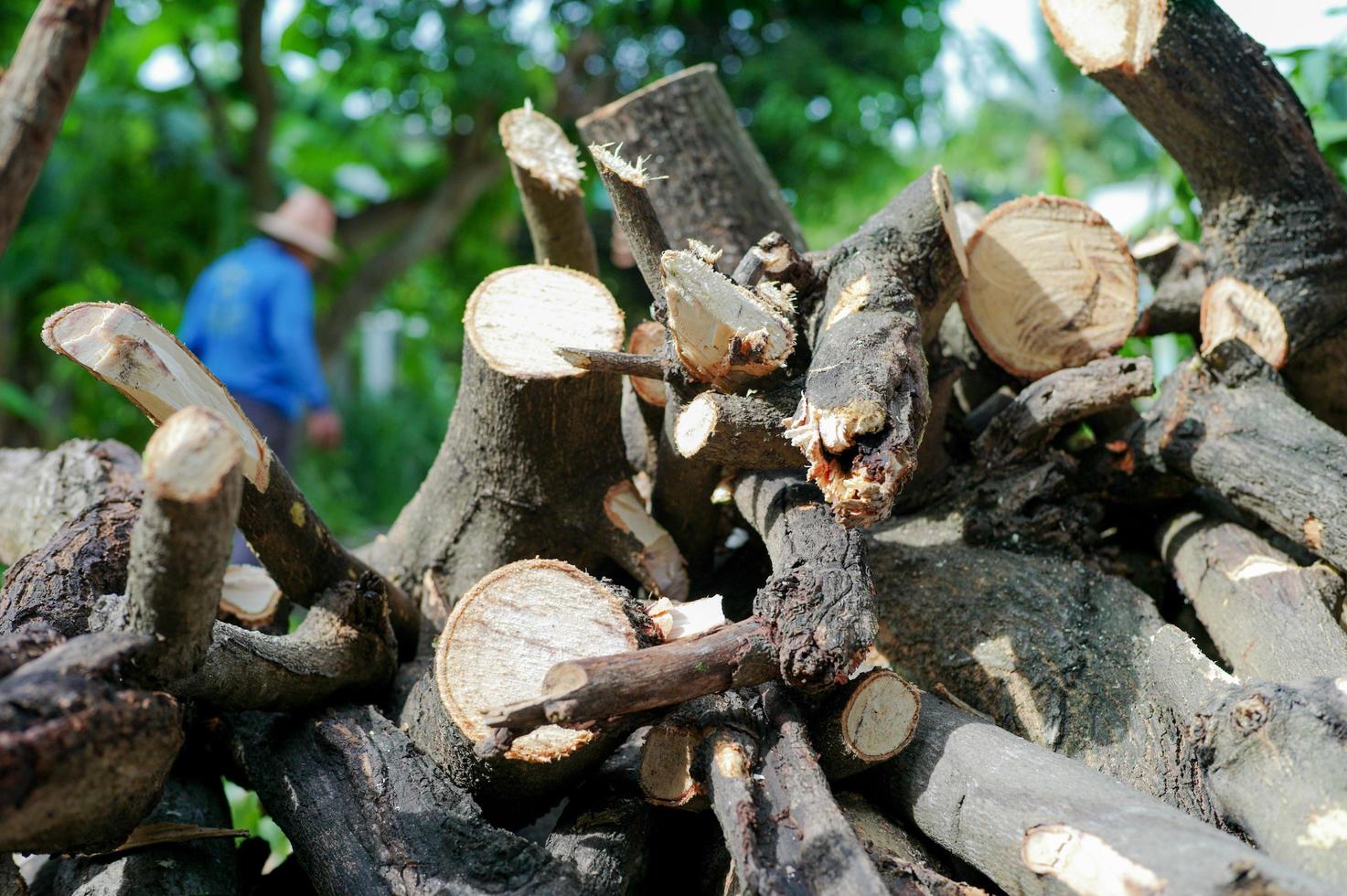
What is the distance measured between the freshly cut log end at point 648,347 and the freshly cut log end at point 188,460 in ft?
4.06

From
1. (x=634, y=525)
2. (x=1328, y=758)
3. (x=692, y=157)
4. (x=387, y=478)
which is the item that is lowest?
(x=387, y=478)

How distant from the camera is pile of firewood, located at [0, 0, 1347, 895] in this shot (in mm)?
1521

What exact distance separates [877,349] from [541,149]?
48.3 inches

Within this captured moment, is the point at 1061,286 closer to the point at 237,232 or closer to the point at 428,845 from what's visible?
the point at 428,845

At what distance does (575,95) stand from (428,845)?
8883mm

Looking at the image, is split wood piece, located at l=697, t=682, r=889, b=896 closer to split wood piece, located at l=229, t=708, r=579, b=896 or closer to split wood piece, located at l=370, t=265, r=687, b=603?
split wood piece, located at l=229, t=708, r=579, b=896

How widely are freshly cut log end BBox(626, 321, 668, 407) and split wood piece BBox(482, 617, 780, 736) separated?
0.84 m

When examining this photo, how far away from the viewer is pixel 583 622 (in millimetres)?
1824

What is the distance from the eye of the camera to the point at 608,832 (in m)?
1.84

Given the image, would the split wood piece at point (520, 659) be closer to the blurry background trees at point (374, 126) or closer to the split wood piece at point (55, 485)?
the split wood piece at point (55, 485)

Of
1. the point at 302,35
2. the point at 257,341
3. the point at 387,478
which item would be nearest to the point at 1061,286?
the point at 257,341

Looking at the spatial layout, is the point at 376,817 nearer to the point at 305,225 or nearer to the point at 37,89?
the point at 37,89

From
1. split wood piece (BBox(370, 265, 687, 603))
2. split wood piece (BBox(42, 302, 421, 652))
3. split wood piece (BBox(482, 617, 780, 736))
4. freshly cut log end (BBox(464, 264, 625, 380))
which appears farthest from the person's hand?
split wood piece (BBox(482, 617, 780, 736))

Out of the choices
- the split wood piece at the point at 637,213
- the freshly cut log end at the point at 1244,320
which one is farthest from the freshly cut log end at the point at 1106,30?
the split wood piece at the point at 637,213
